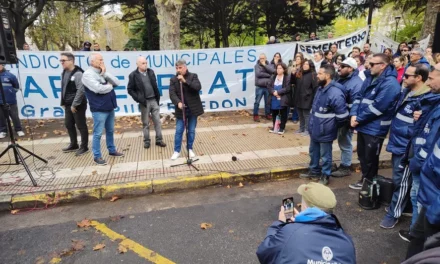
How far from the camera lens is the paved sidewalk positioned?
475 centimetres

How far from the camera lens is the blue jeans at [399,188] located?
3.45 m

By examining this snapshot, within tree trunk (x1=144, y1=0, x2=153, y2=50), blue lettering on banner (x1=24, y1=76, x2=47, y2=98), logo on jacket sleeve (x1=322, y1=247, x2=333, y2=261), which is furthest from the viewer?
tree trunk (x1=144, y1=0, x2=153, y2=50)

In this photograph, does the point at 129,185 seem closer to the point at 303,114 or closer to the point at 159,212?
the point at 159,212

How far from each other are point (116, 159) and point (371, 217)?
446 cm

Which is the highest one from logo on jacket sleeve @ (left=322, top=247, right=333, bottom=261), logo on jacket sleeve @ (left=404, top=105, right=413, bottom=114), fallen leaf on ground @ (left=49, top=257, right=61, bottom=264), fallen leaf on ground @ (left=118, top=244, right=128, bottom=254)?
logo on jacket sleeve @ (left=404, top=105, right=413, bottom=114)

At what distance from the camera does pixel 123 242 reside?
3.40 meters

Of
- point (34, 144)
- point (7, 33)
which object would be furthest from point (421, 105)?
point (34, 144)

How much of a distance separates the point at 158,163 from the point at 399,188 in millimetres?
3826

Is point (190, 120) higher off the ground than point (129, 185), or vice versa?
point (190, 120)

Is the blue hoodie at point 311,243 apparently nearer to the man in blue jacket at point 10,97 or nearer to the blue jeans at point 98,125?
the blue jeans at point 98,125

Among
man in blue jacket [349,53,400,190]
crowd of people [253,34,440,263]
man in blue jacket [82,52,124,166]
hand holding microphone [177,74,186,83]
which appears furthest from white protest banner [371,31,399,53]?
man in blue jacket [82,52,124,166]

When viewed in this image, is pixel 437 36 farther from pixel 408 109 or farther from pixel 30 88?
pixel 30 88

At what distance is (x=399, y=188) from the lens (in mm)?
3553

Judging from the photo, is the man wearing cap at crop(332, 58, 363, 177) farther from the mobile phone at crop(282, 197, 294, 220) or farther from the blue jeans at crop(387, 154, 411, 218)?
the mobile phone at crop(282, 197, 294, 220)
